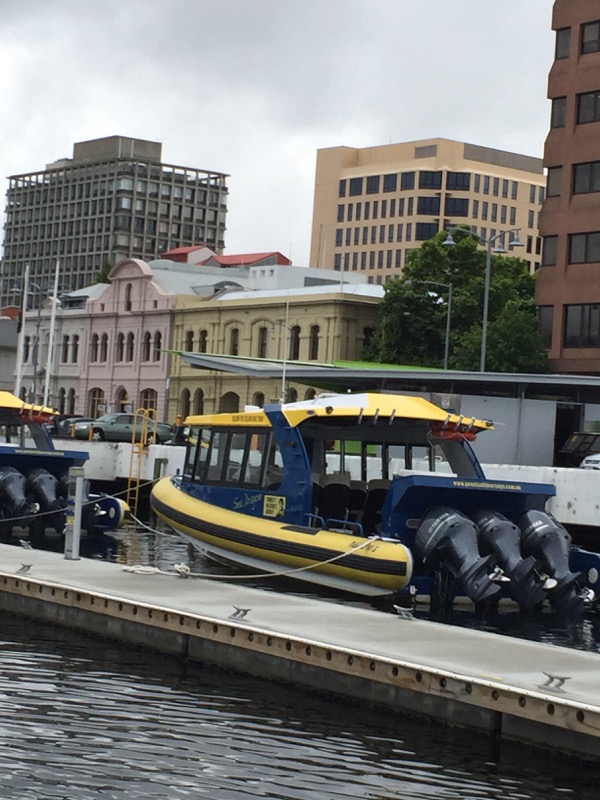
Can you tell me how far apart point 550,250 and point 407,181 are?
329ft

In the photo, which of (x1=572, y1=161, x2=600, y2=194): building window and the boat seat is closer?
the boat seat

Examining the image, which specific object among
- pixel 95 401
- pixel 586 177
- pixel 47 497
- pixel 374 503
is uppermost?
pixel 586 177

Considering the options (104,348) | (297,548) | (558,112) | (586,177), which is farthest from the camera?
(104,348)

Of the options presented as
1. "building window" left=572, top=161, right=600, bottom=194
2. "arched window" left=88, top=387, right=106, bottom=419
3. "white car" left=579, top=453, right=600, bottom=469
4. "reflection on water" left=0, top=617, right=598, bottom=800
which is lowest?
"reflection on water" left=0, top=617, right=598, bottom=800

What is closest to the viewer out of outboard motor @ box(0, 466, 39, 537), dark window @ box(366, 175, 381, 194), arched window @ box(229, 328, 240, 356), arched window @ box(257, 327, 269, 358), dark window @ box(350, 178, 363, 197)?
outboard motor @ box(0, 466, 39, 537)

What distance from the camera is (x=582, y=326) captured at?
220 feet

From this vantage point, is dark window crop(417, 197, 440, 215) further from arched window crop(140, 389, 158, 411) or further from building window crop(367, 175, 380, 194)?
arched window crop(140, 389, 158, 411)

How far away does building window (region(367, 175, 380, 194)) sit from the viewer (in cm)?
17012

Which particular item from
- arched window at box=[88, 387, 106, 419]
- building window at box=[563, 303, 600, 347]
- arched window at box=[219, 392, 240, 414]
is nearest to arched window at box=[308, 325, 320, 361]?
arched window at box=[219, 392, 240, 414]

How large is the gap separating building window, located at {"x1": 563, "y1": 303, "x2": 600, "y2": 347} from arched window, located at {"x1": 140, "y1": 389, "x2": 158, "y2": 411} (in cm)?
4176

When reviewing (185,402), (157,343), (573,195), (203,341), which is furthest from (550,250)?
(157,343)

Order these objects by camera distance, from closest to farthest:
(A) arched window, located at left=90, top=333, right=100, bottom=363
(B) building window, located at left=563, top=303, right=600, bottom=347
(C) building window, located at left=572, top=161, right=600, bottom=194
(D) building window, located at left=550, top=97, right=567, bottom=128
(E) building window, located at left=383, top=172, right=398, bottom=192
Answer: (C) building window, located at left=572, top=161, right=600, bottom=194, (B) building window, located at left=563, top=303, right=600, bottom=347, (D) building window, located at left=550, top=97, right=567, bottom=128, (A) arched window, located at left=90, top=333, right=100, bottom=363, (E) building window, located at left=383, top=172, right=398, bottom=192

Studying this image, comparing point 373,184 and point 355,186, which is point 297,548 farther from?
point 355,186

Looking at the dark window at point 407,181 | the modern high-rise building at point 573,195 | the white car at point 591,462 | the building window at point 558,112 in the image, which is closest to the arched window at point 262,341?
the modern high-rise building at point 573,195
